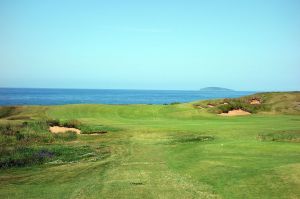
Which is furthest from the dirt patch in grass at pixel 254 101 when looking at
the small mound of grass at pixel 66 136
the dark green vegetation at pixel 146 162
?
the small mound of grass at pixel 66 136

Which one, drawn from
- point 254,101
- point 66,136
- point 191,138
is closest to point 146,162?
point 191,138

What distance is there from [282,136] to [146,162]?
14035mm

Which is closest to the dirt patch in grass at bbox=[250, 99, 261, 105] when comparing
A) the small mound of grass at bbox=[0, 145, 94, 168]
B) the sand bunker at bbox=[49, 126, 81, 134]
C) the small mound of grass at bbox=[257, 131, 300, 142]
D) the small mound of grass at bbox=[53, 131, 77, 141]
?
the small mound of grass at bbox=[257, 131, 300, 142]

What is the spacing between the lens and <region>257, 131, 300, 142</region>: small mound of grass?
29.7 meters

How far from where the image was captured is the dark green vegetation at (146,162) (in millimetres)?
16047

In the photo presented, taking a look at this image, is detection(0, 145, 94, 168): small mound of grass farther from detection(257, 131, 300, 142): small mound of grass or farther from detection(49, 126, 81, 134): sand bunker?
detection(257, 131, 300, 142): small mound of grass

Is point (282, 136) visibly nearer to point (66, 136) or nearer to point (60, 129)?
point (66, 136)

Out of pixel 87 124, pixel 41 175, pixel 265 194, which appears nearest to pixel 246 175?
pixel 265 194

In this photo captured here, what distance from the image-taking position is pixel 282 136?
102ft

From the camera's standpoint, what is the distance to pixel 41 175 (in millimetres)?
19984

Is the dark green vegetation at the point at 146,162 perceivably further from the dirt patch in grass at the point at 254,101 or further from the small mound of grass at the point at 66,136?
the dirt patch in grass at the point at 254,101

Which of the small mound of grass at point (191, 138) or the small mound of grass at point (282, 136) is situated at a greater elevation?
the small mound of grass at point (282, 136)

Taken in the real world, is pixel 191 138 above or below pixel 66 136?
above

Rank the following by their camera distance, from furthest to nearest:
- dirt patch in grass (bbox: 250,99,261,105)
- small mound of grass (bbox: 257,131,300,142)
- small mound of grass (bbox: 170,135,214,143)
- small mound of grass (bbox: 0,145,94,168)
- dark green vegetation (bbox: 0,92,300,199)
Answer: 1. dirt patch in grass (bbox: 250,99,261,105)
2. small mound of grass (bbox: 170,135,214,143)
3. small mound of grass (bbox: 257,131,300,142)
4. small mound of grass (bbox: 0,145,94,168)
5. dark green vegetation (bbox: 0,92,300,199)
